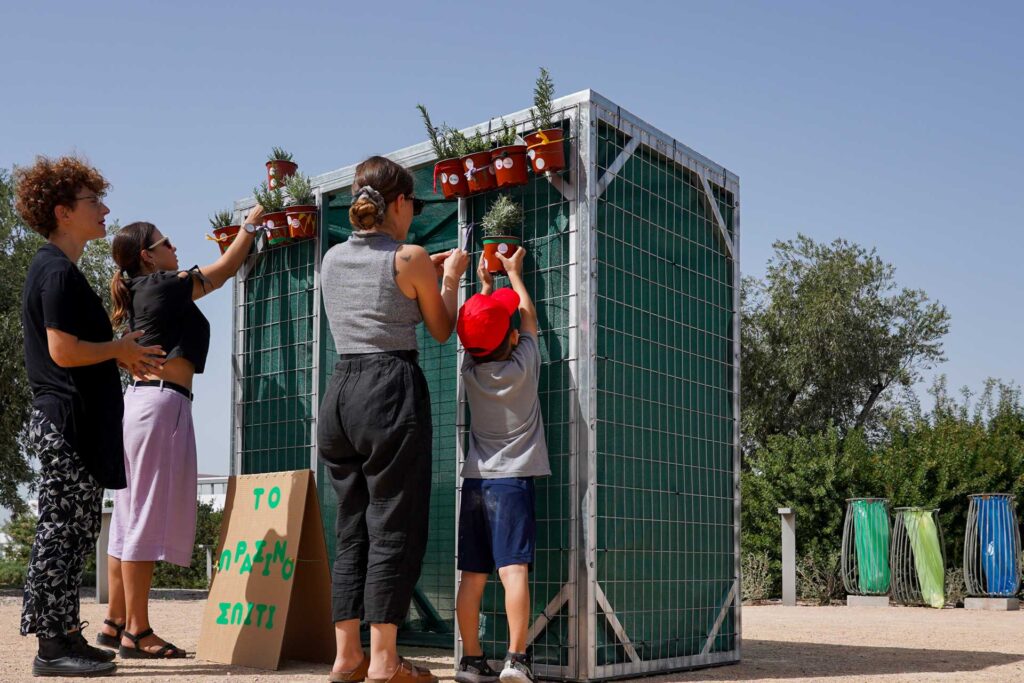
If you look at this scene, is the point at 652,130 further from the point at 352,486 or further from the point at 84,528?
the point at 84,528

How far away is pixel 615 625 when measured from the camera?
489 cm

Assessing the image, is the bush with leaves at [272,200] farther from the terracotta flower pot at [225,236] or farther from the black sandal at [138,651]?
the black sandal at [138,651]

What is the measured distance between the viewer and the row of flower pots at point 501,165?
15.9ft

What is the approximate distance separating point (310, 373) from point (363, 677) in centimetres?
228

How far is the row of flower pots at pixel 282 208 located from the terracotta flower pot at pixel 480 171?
1426 millimetres

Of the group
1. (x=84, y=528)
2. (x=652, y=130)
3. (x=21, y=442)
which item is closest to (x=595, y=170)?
(x=652, y=130)

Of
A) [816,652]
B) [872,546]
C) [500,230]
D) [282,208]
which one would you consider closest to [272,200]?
[282,208]

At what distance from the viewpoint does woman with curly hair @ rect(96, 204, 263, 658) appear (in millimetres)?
5250

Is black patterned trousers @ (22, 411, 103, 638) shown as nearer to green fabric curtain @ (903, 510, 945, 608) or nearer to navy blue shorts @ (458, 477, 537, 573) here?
navy blue shorts @ (458, 477, 537, 573)

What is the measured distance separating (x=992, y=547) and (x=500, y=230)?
918cm

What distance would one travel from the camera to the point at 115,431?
4762 mm

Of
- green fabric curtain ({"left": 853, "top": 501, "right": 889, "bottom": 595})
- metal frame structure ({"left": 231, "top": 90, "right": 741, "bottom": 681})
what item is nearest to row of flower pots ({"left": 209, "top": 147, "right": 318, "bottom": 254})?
metal frame structure ({"left": 231, "top": 90, "right": 741, "bottom": 681})

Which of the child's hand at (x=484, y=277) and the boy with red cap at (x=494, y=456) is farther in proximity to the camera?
the child's hand at (x=484, y=277)

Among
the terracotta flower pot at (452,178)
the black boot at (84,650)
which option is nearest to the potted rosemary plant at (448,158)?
the terracotta flower pot at (452,178)
